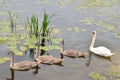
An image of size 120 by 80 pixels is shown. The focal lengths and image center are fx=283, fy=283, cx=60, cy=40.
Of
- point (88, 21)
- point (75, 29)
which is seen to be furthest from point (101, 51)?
point (88, 21)

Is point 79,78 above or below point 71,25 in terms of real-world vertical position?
below

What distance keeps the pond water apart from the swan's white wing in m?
0.20

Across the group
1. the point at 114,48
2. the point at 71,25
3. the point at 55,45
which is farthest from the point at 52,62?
the point at 71,25

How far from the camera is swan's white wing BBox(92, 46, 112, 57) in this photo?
37.2 ft

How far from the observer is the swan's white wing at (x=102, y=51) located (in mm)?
11352

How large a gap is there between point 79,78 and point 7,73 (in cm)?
245

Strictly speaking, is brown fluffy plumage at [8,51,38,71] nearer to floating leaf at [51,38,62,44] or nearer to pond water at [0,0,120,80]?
pond water at [0,0,120,80]

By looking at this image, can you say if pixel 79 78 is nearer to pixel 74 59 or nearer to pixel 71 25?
pixel 74 59

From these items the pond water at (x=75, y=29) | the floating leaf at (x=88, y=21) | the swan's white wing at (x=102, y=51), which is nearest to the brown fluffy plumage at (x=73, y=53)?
the pond water at (x=75, y=29)

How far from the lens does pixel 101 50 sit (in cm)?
1146

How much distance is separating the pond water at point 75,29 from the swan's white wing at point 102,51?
20 cm

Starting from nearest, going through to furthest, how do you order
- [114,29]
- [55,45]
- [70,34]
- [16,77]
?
1. [16,77]
2. [55,45]
3. [70,34]
4. [114,29]

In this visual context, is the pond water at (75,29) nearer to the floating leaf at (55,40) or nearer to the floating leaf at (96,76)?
the floating leaf at (96,76)

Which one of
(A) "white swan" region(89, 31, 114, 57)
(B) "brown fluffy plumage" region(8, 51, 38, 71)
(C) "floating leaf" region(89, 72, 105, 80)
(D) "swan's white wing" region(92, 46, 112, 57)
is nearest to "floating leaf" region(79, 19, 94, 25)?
(A) "white swan" region(89, 31, 114, 57)
